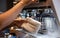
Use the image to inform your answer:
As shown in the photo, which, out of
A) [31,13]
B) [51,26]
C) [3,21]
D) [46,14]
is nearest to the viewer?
[3,21]

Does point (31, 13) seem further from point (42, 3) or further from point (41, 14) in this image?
point (42, 3)

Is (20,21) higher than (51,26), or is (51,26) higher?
(20,21)

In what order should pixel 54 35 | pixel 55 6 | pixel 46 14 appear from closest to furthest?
pixel 55 6 < pixel 54 35 < pixel 46 14

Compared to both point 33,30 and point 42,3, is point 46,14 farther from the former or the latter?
point 33,30

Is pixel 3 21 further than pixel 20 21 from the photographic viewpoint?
No

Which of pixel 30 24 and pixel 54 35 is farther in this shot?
pixel 54 35

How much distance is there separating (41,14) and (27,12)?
18 centimetres

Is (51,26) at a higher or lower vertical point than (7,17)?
lower

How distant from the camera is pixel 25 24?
0.77 m

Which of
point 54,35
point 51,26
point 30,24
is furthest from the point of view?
point 51,26

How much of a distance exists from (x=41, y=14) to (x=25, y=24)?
84cm

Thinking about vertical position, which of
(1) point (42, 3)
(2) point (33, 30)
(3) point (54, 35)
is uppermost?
(1) point (42, 3)

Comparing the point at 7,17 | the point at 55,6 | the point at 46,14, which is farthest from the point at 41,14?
the point at 7,17

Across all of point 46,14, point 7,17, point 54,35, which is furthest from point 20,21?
point 46,14
